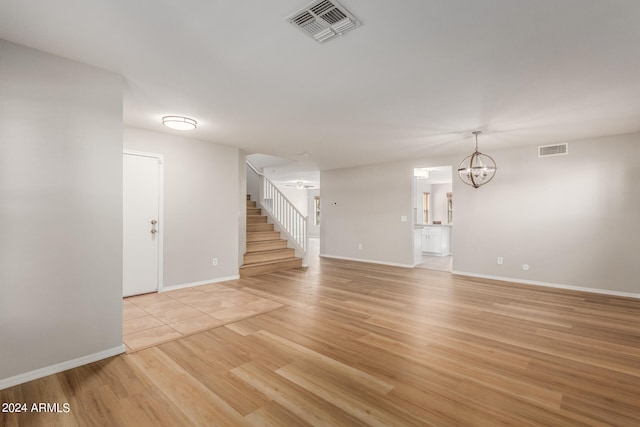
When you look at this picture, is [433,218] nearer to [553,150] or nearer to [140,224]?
[553,150]

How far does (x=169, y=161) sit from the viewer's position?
4801 mm

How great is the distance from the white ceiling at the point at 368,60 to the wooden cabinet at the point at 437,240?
5296mm

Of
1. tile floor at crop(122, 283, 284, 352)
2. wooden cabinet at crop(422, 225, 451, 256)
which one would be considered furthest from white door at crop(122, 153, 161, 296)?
wooden cabinet at crop(422, 225, 451, 256)

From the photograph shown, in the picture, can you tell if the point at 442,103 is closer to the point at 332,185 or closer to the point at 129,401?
the point at 129,401

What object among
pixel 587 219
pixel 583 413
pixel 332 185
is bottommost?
pixel 583 413

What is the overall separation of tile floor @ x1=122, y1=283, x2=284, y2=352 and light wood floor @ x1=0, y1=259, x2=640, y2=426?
231 millimetres

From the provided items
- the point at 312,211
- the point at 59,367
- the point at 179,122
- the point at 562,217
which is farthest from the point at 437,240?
the point at 59,367

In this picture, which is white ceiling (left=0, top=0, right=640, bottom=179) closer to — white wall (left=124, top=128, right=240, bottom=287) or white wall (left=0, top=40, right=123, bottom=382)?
white wall (left=0, top=40, right=123, bottom=382)

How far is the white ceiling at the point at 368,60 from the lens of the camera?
190 cm

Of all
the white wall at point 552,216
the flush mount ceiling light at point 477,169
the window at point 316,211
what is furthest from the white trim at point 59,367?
the window at point 316,211

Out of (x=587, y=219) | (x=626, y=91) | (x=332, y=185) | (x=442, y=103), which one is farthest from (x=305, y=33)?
(x=332, y=185)

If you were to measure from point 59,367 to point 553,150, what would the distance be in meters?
7.29

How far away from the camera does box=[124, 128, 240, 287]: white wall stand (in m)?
4.78

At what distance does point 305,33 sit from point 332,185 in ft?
21.5
